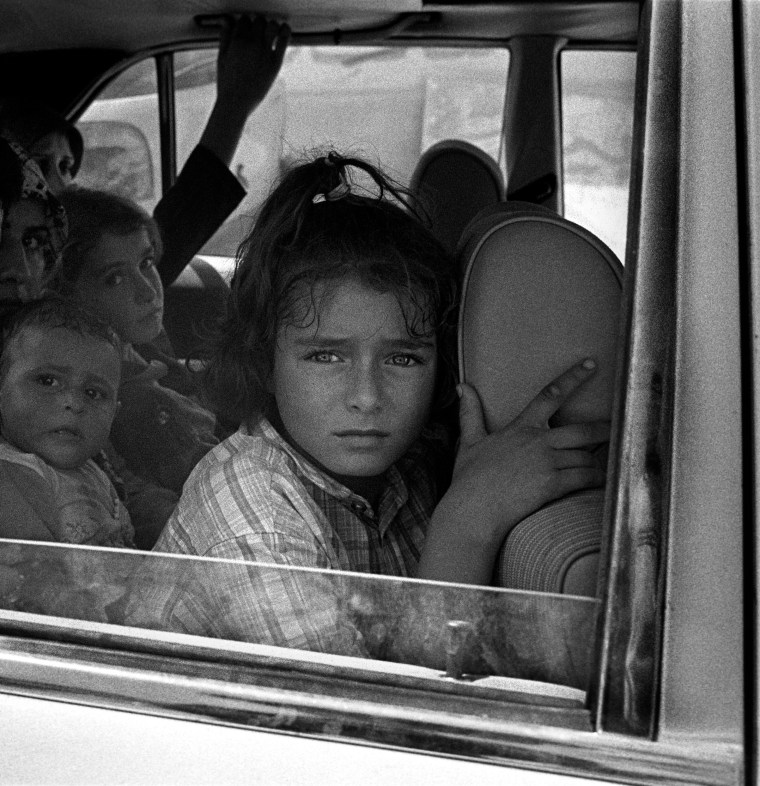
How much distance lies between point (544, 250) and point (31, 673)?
0.74 meters

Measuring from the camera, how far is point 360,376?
1.44 meters

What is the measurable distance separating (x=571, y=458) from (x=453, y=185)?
23.3 inches

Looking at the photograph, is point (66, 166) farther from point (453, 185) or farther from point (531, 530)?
point (531, 530)

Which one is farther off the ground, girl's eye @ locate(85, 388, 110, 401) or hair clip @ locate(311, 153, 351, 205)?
hair clip @ locate(311, 153, 351, 205)

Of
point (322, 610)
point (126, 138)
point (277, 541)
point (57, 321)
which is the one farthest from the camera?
point (126, 138)

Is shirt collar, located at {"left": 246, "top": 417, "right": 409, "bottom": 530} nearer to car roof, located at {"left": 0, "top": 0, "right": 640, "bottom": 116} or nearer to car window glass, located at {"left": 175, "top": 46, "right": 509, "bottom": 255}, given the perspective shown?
car window glass, located at {"left": 175, "top": 46, "right": 509, "bottom": 255}

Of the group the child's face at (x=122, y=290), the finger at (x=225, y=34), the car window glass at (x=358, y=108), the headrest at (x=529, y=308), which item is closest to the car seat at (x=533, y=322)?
the headrest at (x=529, y=308)

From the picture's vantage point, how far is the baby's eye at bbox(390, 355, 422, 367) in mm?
1453

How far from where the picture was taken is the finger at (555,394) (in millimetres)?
1275

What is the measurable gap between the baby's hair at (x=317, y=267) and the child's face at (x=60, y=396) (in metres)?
0.16

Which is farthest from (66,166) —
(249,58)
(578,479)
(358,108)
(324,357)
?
(578,479)

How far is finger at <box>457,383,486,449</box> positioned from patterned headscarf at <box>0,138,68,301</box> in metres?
0.63

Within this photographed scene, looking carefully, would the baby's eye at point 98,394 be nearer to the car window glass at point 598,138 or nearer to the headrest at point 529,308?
the headrest at point 529,308

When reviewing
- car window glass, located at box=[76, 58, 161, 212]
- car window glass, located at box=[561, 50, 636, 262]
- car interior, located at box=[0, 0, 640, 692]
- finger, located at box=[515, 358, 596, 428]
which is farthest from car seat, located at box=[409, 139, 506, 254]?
car window glass, located at box=[76, 58, 161, 212]
